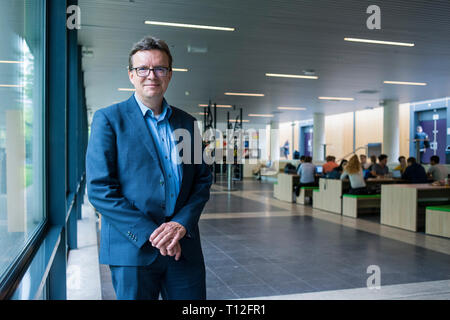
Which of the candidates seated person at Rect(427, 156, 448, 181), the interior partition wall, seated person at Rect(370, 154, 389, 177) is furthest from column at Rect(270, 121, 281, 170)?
the interior partition wall

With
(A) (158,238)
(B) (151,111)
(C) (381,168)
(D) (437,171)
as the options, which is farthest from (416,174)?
(A) (158,238)

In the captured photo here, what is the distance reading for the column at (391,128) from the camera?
51.1ft

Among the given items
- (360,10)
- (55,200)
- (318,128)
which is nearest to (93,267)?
(55,200)

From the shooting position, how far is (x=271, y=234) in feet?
22.1

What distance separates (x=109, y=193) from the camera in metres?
1.40

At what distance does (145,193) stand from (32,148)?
1463mm

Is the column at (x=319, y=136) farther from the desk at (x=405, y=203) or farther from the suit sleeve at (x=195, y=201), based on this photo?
the suit sleeve at (x=195, y=201)

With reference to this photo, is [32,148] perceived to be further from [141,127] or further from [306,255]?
[306,255]

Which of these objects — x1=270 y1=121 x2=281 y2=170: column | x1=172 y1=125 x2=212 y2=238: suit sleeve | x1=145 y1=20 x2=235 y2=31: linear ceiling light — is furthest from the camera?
x1=270 y1=121 x2=281 y2=170: column

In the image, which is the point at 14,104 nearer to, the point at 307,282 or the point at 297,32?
the point at 307,282

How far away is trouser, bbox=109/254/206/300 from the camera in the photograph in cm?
142

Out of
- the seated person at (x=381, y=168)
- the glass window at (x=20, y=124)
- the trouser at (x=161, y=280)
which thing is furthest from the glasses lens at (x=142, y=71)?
the seated person at (x=381, y=168)

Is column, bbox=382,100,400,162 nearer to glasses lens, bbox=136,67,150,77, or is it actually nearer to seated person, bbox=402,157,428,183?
seated person, bbox=402,157,428,183

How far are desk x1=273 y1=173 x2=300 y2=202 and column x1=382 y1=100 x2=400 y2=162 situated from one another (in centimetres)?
574
